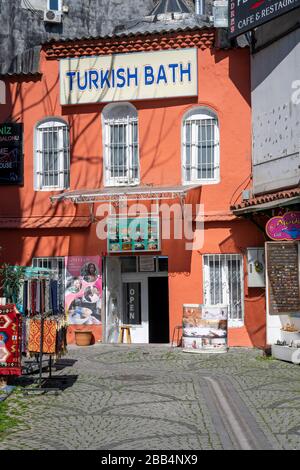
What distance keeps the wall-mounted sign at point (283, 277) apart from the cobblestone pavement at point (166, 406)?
1.38 meters

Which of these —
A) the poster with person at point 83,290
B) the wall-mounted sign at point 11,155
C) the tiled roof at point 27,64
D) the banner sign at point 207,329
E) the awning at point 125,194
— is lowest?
the banner sign at point 207,329

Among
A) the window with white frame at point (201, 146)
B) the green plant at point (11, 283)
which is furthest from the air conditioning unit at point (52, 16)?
the green plant at point (11, 283)

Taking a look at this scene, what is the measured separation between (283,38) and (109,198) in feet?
20.6

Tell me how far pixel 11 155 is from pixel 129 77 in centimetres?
413

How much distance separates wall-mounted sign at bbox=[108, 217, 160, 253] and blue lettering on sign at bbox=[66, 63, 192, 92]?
151 inches

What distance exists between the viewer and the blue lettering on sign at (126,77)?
18.3 meters

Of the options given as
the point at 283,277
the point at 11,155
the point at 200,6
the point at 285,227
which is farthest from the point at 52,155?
the point at 200,6

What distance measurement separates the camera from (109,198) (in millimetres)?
18531

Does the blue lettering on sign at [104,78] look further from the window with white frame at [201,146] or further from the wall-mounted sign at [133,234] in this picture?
the wall-mounted sign at [133,234]

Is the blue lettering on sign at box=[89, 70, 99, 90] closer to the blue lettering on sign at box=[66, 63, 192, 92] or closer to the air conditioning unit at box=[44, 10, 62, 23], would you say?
the blue lettering on sign at box=[66, 63, 192, 92]

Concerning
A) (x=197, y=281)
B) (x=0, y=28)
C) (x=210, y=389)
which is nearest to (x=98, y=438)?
(x=210, y=389)

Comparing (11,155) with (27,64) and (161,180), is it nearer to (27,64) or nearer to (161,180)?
(27,64)

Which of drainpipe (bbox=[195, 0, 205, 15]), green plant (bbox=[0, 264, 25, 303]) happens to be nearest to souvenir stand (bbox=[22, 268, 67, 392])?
green plant (bbox=[0, 264, 25, 303])
